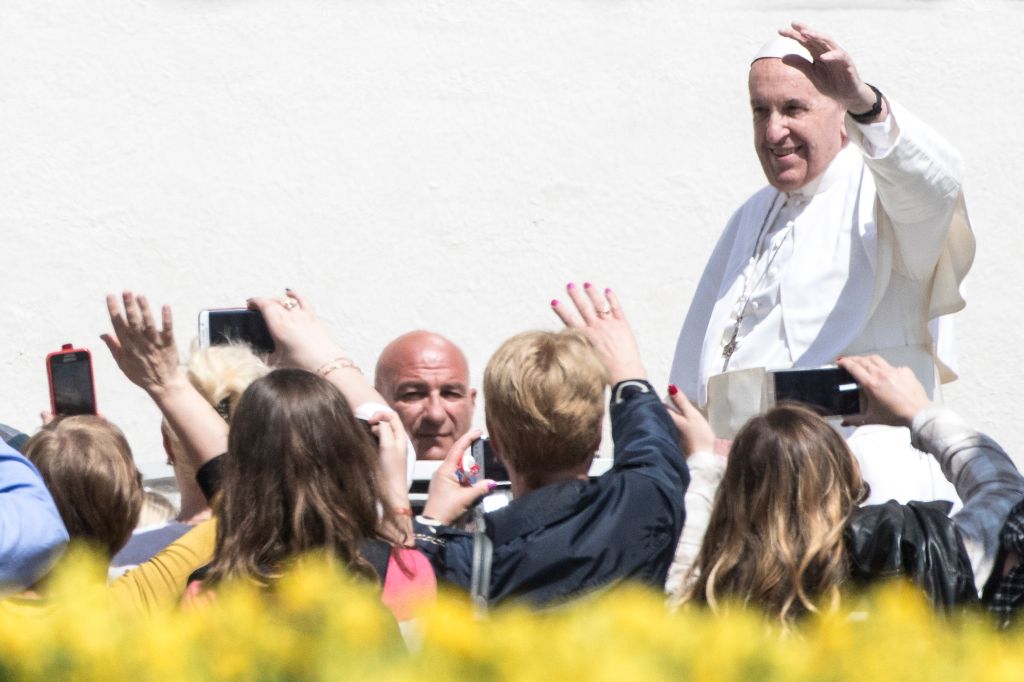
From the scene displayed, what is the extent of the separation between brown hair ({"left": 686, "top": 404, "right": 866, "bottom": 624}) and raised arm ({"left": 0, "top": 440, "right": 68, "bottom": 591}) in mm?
929

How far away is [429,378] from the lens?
446 cm

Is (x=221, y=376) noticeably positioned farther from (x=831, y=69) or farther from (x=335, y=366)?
(x=831, y=69)

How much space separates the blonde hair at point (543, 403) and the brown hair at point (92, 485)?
2.04ft

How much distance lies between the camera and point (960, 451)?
279cm

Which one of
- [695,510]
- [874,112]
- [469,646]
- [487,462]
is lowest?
[487,462]

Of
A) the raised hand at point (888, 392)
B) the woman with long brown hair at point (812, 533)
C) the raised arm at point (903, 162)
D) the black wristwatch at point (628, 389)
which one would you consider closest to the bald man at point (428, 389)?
the raised arm at point (903, 162)

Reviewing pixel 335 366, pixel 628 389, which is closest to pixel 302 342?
pixel 335 366

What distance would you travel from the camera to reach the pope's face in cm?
413

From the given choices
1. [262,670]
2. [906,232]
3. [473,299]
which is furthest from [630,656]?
[473,299]

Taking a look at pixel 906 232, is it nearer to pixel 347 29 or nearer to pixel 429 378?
pixel 429 378

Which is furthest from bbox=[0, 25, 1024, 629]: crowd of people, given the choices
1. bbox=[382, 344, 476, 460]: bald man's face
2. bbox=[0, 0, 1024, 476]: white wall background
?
bbox=[0, 0, 1024, 476]: white wall background

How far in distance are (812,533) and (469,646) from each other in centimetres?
129

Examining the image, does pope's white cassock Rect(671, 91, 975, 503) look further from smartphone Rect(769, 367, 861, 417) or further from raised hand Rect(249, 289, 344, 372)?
raised hand Rect(249, 289, 344, 372)

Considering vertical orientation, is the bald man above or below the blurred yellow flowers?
below
